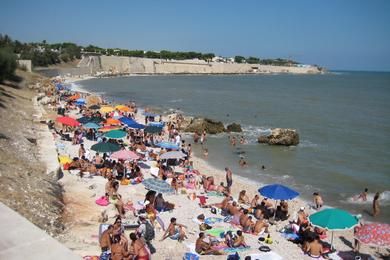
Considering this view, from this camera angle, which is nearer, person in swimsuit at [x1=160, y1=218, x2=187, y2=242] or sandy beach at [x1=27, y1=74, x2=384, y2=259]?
sandy beach at [x1=27, y1=74, x2=384, y2=259]

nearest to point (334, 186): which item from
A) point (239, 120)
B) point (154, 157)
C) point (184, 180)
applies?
point (184, 180)

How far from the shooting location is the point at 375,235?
10.1 m

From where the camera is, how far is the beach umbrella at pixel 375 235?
32.4 ft

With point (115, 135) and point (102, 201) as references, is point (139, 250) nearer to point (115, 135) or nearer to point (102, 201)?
point (102, 201)

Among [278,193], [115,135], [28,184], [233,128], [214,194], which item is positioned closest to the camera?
[28,184]

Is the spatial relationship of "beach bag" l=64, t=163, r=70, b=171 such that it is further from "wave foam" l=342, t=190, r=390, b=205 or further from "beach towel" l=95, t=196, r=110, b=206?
"wave foam" l=342, t=190, r=390, b=205

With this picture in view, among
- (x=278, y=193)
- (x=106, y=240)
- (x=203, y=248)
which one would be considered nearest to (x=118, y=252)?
(x=106, y=240)

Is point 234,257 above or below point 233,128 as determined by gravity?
above

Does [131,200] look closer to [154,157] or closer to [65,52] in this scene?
[154,157]

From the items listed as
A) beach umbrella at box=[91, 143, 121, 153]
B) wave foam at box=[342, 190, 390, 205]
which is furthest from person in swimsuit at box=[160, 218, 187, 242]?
wave foam at box=[342, 190, 390, 205]

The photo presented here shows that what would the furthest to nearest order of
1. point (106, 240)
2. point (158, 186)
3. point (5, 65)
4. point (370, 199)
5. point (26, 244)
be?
point (5, 65)
point (370, 199)
point (158, 186)
point (106, 240)
point (26, 244)

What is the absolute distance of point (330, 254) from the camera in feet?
36.2

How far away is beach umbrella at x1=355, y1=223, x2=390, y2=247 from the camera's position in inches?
389

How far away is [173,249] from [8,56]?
43672 millimetres
